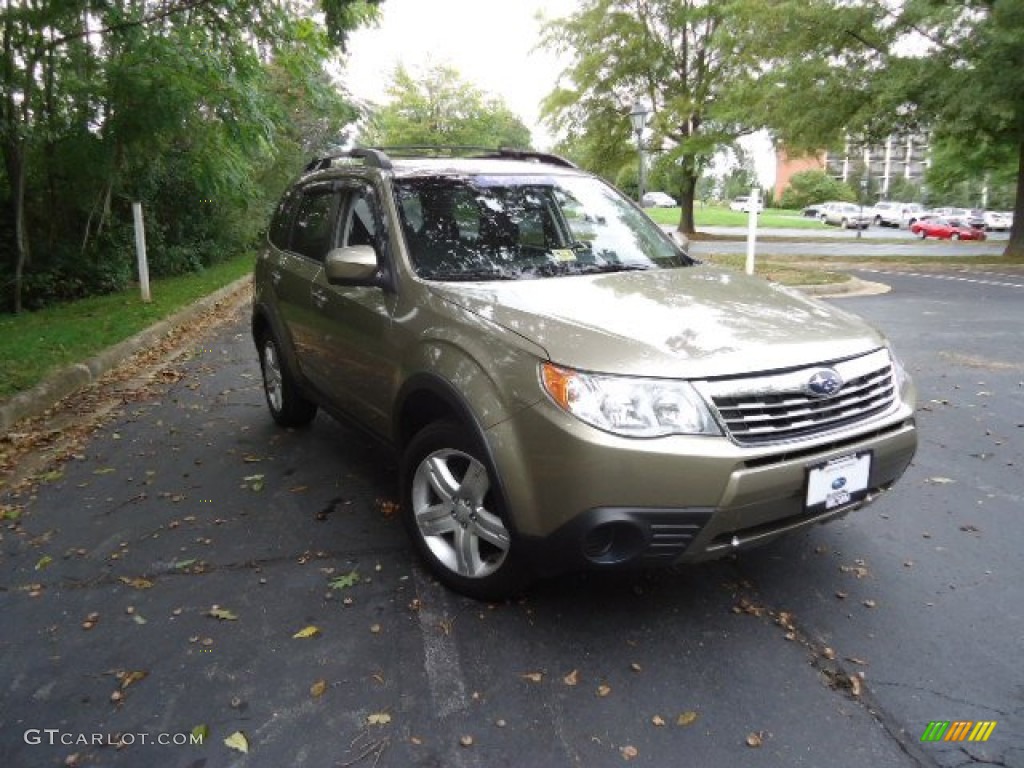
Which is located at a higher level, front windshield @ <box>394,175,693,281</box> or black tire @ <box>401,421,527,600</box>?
front windshield @ <box>394,175,693,281</box>

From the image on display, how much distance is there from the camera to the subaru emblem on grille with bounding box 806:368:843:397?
268 centimetres

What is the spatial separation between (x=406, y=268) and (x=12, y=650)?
2155mm

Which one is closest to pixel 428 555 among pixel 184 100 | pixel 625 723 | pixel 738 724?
pixel 625 723

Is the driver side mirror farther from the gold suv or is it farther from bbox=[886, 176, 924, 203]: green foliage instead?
bbox=[886, 176, 924, 203]: green foliage

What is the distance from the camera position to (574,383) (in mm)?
2578

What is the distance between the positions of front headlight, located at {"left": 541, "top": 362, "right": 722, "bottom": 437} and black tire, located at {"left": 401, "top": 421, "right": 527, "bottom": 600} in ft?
1.61

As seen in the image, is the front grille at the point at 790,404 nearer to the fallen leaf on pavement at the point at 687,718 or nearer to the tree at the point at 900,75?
the fallen leaf on pavement at the point at 687,718

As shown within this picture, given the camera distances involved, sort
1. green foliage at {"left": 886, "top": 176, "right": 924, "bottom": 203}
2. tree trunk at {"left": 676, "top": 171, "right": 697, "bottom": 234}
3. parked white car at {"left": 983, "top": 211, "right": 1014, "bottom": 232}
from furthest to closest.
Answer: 1. green foliage at {"left": 886, "top": 176, "right": 924, "bottom": 203}
2. parked white car at {"left": 983, "top": 211, "right": 1014, "bottom": 232}
3. tree trunk at {"left": 676, "top": 171, "right": 697, "bottom": 234}

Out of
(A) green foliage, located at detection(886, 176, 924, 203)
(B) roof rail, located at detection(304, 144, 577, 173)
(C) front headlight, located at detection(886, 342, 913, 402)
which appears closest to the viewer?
(C) front headlight, located at detection(886, 342, 913, 402)

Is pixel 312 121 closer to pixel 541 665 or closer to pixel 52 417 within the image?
pixel 52 417

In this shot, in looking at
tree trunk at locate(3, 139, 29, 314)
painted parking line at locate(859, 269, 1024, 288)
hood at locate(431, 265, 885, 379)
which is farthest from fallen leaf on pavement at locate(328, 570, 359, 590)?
painted parking line at locate(859, 269, 1024, 288)

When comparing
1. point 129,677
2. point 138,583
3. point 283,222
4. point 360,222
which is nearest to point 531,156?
point 360,222

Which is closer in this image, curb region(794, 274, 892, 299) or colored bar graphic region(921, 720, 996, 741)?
colored bar graphic region(921, 720, 996, 741)

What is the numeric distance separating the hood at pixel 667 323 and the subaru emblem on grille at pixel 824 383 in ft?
0.17
